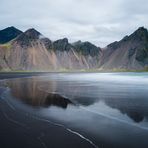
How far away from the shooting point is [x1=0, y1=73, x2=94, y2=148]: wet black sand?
15070 mm

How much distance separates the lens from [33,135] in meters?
17.0

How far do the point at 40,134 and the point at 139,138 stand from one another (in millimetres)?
6916

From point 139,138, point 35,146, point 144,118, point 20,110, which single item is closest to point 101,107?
point 144,118

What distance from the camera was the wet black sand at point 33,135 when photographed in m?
15.1

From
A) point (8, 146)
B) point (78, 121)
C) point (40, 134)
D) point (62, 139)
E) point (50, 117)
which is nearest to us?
point (8, 146)

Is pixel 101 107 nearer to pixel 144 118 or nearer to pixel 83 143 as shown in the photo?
pixel 144 118

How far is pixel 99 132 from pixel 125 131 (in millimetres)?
1994

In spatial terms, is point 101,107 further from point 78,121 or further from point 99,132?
point 99,132

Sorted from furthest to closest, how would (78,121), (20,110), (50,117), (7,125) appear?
1. (20,110)
2. (50,117)
3. (78,121)
4. (7,125)

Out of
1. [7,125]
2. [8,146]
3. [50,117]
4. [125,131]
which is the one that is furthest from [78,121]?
[8,146]

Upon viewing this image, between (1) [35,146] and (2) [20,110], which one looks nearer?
(1) [35,146]

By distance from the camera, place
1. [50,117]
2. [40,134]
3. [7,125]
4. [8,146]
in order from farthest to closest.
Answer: [50,117] → [7,125] → [40,134] → [8,146]

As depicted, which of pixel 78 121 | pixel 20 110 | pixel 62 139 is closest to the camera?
pixel 62 139

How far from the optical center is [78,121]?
21219mm
